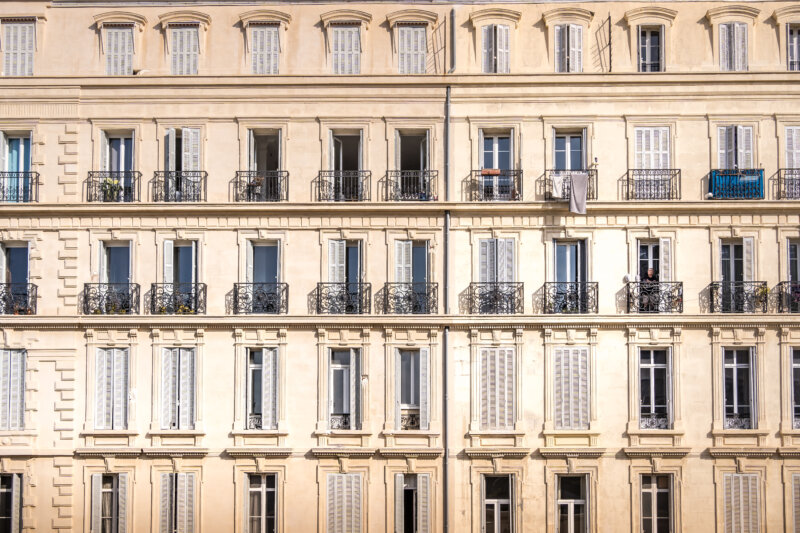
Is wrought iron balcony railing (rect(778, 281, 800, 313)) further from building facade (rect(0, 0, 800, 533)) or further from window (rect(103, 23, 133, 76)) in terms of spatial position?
window (rect(103, 23, 133, 76))

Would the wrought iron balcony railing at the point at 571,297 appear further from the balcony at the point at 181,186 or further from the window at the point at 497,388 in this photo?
the balcony at the point at 181,186

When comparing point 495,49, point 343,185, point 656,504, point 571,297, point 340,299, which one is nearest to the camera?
point 656,504

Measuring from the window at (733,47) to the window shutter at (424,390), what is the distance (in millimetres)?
12475

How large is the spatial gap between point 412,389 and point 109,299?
945 cm

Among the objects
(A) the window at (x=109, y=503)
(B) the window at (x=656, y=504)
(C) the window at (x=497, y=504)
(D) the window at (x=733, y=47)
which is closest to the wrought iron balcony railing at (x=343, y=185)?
(C) the window at (x=497, y=504)

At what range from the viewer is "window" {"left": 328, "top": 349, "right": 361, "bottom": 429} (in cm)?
2770

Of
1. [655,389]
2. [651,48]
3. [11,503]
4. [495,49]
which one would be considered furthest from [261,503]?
[651,48]

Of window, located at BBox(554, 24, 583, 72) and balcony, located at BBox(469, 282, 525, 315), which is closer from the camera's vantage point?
balcony, located at BBox(469, 282, 525, 315)

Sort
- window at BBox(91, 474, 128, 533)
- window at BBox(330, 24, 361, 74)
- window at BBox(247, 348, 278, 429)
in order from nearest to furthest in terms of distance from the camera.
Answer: window at BBox(91, 474, 128, 533) → window at BBox(247, 348, 278, 429) → window at BBox(330, 24, 361, 74)

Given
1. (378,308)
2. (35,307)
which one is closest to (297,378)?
(378,308)

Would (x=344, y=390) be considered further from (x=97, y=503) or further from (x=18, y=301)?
(x=18, y=301)

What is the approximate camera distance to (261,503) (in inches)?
1086

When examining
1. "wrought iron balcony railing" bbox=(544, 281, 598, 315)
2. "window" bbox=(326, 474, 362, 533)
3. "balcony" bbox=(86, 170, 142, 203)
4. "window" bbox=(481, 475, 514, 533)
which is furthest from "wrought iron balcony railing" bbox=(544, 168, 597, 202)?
"balcony" bbox=(86, 170, 142, 203)

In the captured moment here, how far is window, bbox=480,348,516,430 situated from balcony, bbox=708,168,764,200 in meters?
7.74
